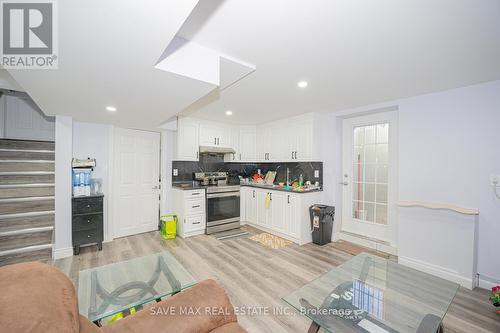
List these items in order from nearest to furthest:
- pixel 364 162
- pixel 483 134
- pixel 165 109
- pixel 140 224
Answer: pixel 483 134 → pixel 165 109 → pixel 364 162 → pixel 140 224

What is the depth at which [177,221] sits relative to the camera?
13.4ft

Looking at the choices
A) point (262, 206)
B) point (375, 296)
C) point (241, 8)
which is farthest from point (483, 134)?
point (262, 206)

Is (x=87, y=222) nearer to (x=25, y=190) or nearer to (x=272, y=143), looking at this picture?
(x=25, y=190)

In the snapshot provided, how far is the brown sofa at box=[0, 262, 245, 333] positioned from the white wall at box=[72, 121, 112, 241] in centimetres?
323

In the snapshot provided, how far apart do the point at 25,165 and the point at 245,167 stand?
4.01m

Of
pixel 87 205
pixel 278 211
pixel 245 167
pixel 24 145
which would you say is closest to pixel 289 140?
pixel 278 211

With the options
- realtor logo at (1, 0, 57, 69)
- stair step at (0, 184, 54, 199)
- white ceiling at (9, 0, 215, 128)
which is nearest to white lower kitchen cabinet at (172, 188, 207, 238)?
white ceiling at (9, 0, 215, 128)

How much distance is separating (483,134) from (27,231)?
5867 millimetres

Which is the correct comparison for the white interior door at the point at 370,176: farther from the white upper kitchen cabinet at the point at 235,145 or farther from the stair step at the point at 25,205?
the stair step at the point at 25,205

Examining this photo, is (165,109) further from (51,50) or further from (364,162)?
(364,162)

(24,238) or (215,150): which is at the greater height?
(215,150)

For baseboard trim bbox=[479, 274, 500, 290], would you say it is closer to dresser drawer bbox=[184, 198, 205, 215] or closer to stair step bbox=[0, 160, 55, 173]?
dresser drawer bbox=[184, 198, 205, 215]

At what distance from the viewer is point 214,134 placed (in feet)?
14.9

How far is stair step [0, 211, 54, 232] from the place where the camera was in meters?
2.78
